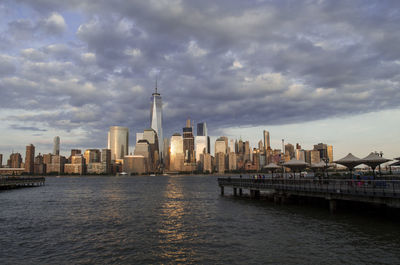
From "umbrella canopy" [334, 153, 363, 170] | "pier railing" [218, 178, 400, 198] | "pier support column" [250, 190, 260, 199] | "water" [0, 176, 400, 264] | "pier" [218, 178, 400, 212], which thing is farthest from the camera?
"pier support column" [250, 190, 260, 199]

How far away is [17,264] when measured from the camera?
20.1m

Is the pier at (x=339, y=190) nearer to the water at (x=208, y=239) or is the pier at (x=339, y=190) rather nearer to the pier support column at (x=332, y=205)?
the pier support column at (x=332, y=205)

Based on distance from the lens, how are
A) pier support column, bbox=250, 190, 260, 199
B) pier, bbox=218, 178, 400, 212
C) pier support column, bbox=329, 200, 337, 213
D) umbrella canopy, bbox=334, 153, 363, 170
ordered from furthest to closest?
pier support column, bbox=250, 190, 260, 199 < umbrella canopy, bbox=334, 153, 363, 170 < pier support column, bbox=329, 200, 337, 213 < pier, bbox=218, 178, 400, 212

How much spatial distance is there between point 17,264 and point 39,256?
5.83ft

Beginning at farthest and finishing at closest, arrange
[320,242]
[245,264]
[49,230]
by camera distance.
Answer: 1. [49,230]
2. [320,242]
3. [245,264]

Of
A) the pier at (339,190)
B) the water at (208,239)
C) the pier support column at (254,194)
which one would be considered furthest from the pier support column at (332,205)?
the pier support column at (254,194)

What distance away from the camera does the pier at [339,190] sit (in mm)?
26358

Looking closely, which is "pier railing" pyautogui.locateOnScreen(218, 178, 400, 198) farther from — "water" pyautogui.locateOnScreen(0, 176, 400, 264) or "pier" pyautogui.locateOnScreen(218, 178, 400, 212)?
"water" pyautogui.locateOnScreen(0, 176, 400, 264)

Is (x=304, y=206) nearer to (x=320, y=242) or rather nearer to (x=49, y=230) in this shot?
(x=320, y=242)

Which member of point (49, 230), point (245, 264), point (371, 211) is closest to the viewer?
point (245, 264)

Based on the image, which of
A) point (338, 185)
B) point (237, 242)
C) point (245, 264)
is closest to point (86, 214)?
point (237, 242)

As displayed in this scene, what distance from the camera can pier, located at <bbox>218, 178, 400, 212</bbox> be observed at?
86.5 ft

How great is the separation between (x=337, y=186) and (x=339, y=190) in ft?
5.46

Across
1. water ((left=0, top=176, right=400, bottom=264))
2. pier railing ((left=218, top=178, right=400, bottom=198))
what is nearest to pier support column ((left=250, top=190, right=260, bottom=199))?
pier railing ((left=218, top=178, right=400, bottom=198))
